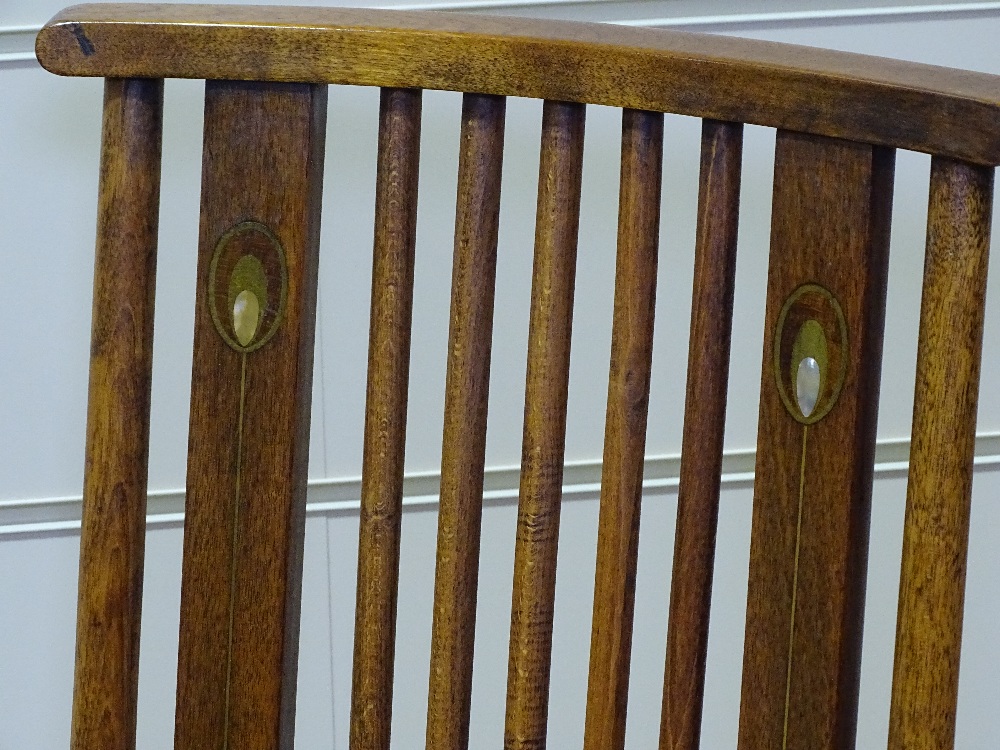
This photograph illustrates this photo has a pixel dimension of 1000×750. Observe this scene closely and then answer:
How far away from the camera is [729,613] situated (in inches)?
33.4

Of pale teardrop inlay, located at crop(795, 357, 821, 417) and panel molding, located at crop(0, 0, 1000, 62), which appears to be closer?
pale teardrop inlay, located at crop(795, 357, 821, 417)

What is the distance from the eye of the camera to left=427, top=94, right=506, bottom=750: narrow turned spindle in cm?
37

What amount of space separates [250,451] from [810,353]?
0.63 feet

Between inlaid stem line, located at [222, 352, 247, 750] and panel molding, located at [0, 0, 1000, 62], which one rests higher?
panel molding, located at [0, 0, 1000, 62]

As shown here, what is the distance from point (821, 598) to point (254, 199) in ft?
0.75

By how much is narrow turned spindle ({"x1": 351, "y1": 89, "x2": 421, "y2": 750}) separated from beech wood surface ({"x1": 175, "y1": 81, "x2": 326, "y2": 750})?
0.08 feet

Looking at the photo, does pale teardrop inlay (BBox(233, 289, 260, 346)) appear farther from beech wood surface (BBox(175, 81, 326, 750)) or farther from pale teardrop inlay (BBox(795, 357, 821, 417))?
pale teardrop inlay (BBox(795, 357, 821, 417))

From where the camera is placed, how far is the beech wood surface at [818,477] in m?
0.34

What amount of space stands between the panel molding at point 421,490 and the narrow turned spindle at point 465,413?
412mm

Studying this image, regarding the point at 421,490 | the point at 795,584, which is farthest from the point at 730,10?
the point at 795,584

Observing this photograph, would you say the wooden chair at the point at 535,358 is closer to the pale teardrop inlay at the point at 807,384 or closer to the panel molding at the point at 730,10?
the pale teardrop inlay at the point at 807,384

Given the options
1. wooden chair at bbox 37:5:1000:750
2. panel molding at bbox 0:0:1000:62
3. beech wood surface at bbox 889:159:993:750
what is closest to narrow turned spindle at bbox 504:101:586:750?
wooden chair at bbox 37:5:1000:750

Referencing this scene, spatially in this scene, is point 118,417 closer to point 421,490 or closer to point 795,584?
point 795,584

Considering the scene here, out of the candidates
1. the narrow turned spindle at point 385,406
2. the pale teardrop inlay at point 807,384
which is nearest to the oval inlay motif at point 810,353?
the pale teardrop inlay at point 807,384
